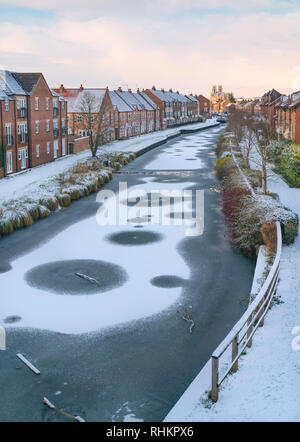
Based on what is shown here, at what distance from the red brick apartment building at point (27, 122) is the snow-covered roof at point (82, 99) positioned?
17.5m

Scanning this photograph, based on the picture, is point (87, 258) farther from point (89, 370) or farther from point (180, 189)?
point (180, 189)

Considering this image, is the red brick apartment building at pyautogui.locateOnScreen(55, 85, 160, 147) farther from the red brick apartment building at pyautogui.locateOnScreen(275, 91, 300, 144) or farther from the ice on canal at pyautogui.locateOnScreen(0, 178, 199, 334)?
the ice on canal at pyautogui.locateOnScreen(0, 178, 199, 334)

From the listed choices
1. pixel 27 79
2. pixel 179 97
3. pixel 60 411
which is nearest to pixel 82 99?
pixel 27 79

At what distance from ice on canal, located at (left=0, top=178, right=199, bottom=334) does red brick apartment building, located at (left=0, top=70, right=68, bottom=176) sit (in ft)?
53.2

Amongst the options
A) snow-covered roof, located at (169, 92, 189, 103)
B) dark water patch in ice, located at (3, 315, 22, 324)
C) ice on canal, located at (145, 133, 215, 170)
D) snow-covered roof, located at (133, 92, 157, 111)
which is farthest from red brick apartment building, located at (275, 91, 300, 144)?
A: snow-covered roof, located at (169, 92, 189, 103)

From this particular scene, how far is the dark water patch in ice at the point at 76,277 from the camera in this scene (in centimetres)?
1642

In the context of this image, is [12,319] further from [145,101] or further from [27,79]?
[145,101]

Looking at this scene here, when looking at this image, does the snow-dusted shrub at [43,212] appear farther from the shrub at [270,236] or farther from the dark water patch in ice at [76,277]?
the shrub at [270,236]

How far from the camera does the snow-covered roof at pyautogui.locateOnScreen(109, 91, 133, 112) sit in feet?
262

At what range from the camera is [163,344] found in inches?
496

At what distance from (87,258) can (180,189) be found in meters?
16.5

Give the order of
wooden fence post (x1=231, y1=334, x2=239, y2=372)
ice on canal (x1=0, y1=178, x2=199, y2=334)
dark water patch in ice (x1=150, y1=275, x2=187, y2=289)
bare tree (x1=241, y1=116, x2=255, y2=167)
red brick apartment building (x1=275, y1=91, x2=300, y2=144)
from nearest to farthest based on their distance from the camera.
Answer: wooden fence post (x1=231, y1=334, x2=239, y2=372) < ice on canal (x1=0, y1=178, x2=199, y2=334) < dark water patch in ice (x1=150, y1=275, x2=187, y2=289) < bare tree (x1=241, y1=116, x2=255, y2=167) < red brick apartment building (x1=275, y1=91, x2=300, y2=144)
